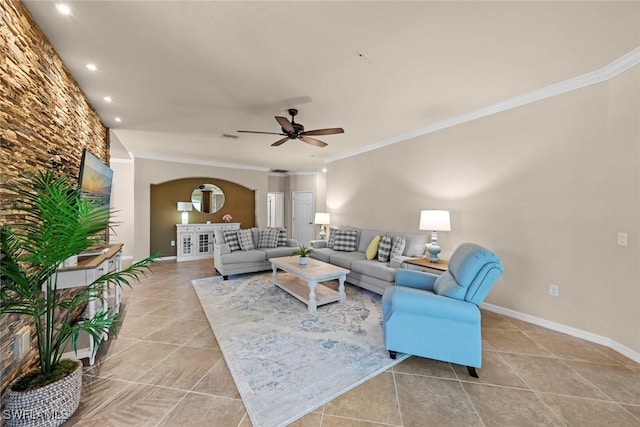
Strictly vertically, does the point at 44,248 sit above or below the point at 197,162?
below

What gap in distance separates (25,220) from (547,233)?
4661 mm

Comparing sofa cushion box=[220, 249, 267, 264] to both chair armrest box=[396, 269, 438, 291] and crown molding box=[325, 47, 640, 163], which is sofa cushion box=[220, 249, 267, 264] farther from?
crown molding box=[325, 47, 640, 163]

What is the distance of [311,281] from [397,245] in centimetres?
155

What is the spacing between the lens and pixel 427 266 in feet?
10.2

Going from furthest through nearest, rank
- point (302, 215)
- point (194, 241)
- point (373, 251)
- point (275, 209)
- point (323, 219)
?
1. point (275, 209)
2. point (302, 215)
3. point (194, 241)
4. point (323, 219)
5. point (373, 251)

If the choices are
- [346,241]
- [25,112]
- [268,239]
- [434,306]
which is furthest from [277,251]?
[25,112]

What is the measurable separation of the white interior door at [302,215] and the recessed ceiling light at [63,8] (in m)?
7.01

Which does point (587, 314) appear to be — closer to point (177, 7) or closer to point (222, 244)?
point (177, 7)

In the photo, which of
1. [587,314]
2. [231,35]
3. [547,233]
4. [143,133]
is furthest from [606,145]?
[143,133]

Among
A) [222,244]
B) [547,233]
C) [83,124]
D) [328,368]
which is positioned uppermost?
[83,124]

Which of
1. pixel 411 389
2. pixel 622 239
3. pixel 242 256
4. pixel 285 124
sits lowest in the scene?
pixel 411 389

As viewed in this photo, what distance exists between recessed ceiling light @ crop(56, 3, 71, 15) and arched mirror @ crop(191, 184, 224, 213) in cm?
540

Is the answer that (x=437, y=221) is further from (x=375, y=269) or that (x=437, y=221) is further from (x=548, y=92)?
(x=548, y=92)

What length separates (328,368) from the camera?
80.2 inches
